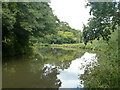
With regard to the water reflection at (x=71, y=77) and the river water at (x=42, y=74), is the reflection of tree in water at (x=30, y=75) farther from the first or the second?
the water reflection at (x=71, y=77)

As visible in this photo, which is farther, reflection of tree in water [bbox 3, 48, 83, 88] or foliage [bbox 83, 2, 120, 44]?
reflection of tree in water [bbox 3, 48, 83, 88]

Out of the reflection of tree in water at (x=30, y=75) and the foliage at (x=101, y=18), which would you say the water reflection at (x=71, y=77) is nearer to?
the reflection of tree in water at (x=30, y=75)

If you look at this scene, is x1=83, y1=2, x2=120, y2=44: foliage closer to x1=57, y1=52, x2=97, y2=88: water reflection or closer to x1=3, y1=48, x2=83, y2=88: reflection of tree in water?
x1=57, y1=52, x2=97, y2=88: water reflection

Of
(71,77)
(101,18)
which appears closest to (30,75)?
(71,77)

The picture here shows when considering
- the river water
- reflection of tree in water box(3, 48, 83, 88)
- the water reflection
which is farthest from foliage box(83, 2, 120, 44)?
reflection of tree in water box(3, 48, 83, 88)

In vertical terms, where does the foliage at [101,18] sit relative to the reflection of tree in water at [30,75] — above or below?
above

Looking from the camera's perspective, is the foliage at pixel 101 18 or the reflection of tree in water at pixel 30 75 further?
the reflection of tree in water at pixel 30 75

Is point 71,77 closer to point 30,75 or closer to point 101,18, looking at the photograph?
point 30,75

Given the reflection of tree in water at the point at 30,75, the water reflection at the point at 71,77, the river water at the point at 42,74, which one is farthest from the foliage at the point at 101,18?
the reflection of tree in water at the point at 30,75

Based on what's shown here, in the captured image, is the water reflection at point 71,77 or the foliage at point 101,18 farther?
the water reflection at point 71,77

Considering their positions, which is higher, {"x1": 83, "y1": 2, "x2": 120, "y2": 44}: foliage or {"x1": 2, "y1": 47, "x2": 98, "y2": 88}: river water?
{"x1": 83, "y1": 2, "x2": 120, "y2": 44}: foliage

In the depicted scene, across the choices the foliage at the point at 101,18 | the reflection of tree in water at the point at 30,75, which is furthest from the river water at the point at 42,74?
the foliage at the point at 101,18

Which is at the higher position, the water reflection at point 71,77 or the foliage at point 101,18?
the foliage at point 101,18

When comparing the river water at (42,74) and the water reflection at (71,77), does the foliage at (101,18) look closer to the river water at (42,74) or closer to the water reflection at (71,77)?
the water reflection at (71,77)
